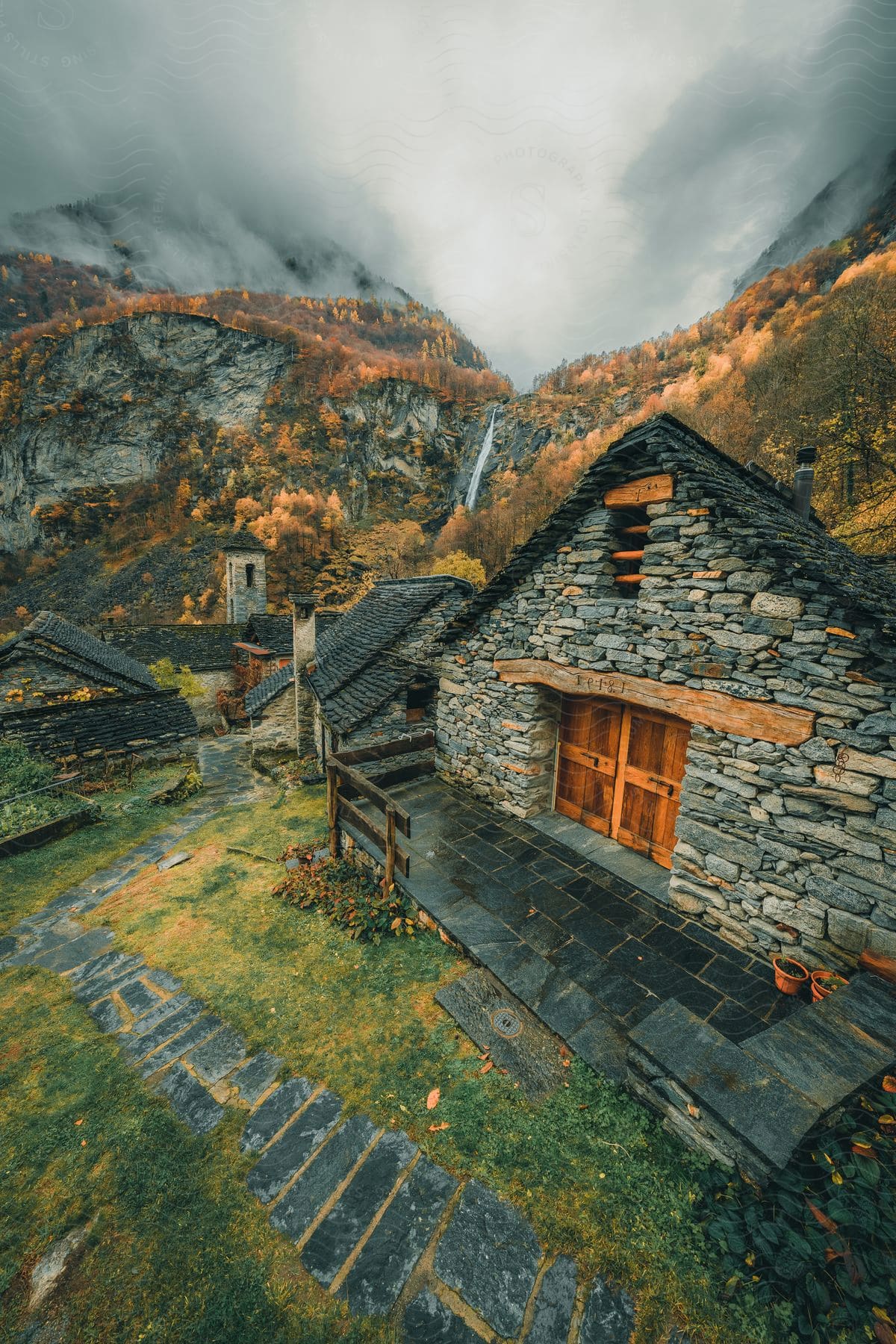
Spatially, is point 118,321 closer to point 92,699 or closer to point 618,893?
point 92,699

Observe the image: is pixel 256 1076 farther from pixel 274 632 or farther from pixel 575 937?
pixel 274 632

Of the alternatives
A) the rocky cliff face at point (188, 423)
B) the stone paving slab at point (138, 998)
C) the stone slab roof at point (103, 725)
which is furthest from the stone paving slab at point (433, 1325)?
the rocky cliff face at point (188, 423)

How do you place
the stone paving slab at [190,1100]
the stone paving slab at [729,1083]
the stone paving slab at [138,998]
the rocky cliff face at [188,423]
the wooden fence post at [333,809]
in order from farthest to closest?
the rocky cliff face at [188,423], the wooden fence post at [333,809], the stone paving slab at [138,998], the stone paving slab at [190,1100], the stone paving slab at [729,1083]

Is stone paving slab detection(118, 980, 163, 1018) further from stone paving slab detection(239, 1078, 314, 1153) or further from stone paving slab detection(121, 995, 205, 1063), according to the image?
stone paving slab detection(239, 1078, 314, 1153)

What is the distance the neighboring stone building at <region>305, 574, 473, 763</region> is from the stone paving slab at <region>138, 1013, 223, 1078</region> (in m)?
5.00

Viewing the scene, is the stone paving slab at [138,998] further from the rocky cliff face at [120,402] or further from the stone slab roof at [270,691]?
the rocky cliff face at [120,402]

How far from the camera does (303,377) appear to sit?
52.4 metres

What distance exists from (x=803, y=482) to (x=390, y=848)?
893 centimetres

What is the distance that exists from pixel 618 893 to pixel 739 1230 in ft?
8.81

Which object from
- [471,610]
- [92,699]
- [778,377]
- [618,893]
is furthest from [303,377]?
[618,893]

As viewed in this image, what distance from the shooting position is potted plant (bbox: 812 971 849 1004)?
11.3 ft

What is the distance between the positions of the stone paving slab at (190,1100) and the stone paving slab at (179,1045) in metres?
0.12

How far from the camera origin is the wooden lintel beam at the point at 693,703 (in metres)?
3.82

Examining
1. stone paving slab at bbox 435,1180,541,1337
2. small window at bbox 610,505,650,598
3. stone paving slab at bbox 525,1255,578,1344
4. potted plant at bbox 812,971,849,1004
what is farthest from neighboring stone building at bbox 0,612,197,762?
potted plant at bbox 812,971,849,1004
